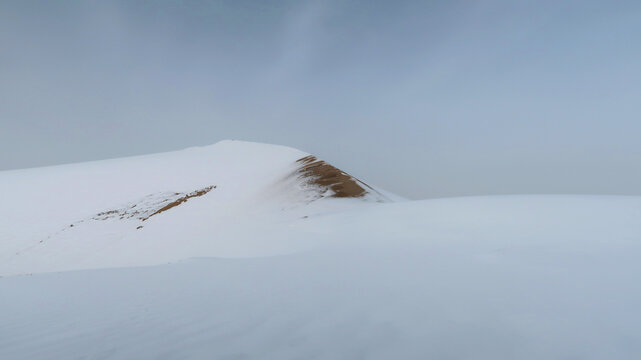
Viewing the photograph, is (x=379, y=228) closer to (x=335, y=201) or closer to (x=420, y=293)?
(x=420, y=293)

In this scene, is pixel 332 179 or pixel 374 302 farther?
pixel 332 179

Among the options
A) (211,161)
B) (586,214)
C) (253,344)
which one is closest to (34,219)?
(211,161)

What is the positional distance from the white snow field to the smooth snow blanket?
0.02 m

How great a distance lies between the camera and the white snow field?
7.06 ft

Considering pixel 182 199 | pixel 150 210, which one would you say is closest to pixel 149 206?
pixel 150 210

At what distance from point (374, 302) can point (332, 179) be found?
37.5 ft

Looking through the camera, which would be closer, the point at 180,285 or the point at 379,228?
the point at 180,285

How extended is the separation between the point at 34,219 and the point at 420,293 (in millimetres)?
20427

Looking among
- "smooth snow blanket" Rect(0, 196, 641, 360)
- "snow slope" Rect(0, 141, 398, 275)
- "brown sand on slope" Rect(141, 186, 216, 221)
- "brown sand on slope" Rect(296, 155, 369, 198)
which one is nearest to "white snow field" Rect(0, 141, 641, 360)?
"smooth snow blanket" Rect(0, 196, 641, 360)

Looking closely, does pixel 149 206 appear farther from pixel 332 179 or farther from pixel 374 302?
pixel 374 302

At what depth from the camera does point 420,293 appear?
10.0ft

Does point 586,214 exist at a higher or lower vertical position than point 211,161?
lower

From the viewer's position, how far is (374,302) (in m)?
2.90

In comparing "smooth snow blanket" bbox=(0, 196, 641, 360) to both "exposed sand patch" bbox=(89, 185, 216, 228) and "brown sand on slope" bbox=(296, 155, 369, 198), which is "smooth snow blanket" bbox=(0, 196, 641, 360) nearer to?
"brown sand on slope" bbox=(296, 155, 369, 198)
